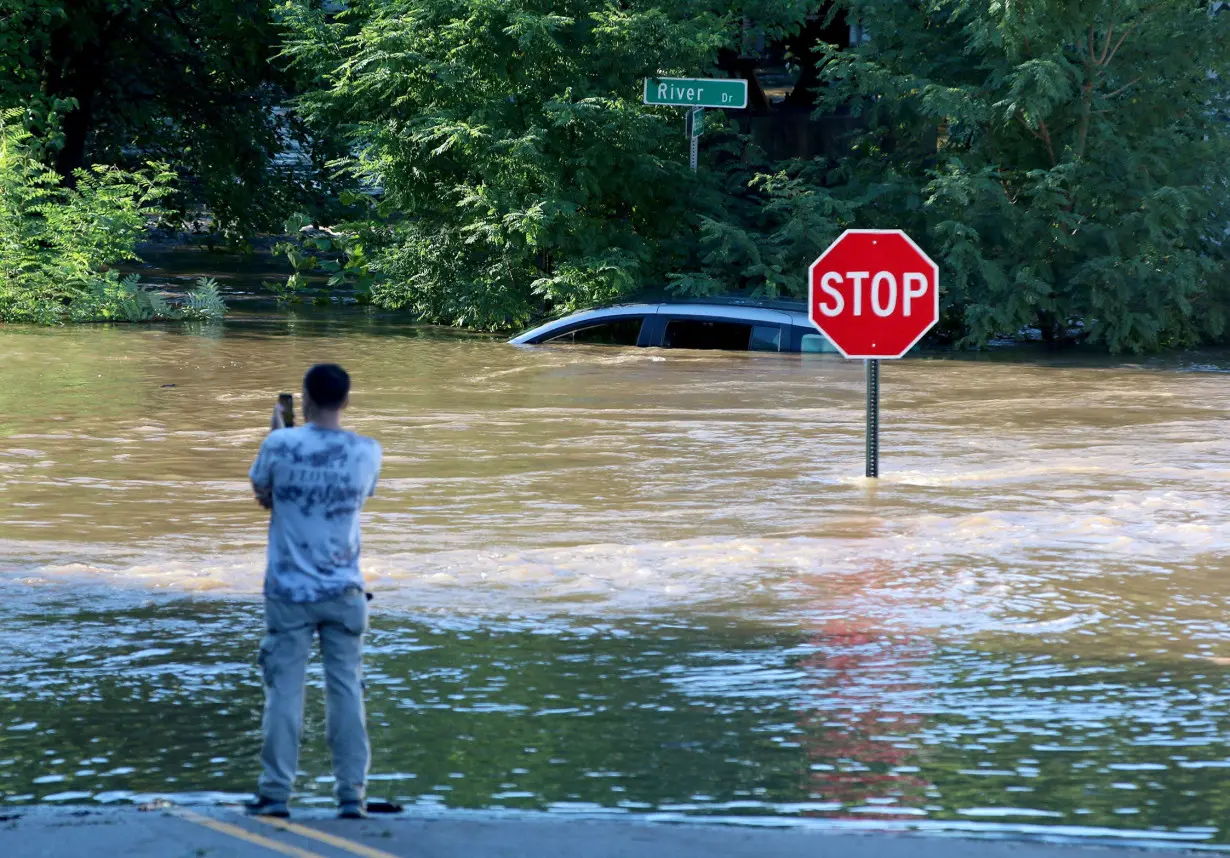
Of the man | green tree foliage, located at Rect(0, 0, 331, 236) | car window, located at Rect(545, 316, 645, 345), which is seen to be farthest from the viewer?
green tree foliage, located at Rect(0, 0, 331, 236)

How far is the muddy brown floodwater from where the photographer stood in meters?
6.17

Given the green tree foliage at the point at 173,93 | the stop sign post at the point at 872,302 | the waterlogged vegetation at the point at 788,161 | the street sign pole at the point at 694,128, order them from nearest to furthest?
the stop sign post at the point at 872,302 < the street sign pole at the point at 694,128 < the waterlogged vegetation at the point at 788,161 < the green tree foliage at the point at 173,93

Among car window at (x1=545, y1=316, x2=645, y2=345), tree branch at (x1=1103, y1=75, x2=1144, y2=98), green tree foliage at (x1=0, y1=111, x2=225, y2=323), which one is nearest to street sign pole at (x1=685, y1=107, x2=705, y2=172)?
car window at (x1=545, y1=316, x2=645, y2=345)

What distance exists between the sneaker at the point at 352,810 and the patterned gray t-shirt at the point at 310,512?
624 millimetres

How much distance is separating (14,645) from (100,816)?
2.77 m

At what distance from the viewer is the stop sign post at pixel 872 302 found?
12.7 m

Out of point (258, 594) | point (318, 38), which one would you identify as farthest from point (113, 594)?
point (318, 38)

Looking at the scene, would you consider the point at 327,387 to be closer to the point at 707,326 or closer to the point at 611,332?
the point at 707,326

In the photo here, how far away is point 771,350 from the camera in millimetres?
20250

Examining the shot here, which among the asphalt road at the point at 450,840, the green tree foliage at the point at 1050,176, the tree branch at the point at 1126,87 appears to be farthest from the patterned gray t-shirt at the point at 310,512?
the tree branch at the point at 1126,87

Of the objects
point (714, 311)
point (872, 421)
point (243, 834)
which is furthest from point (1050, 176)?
point (243, 834)

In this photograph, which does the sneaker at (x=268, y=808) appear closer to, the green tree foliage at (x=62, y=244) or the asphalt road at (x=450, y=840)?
the asphalt road at (x=450, y=840)

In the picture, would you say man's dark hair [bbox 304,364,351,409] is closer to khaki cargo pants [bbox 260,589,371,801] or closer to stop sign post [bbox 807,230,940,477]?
khaki cargo pants [bbox 260,589,371,801]

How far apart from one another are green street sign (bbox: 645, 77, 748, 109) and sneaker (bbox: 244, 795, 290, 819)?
15.5 meters
